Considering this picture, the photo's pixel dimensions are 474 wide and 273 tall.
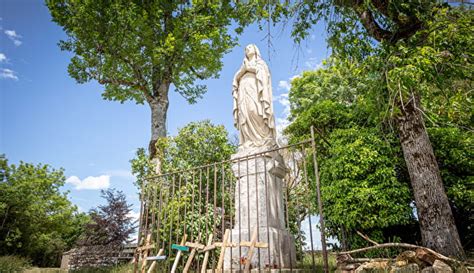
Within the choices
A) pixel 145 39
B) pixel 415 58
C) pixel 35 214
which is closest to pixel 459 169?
pixel 415 58

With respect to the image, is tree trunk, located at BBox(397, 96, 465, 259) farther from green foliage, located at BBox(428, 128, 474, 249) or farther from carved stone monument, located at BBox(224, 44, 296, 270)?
carved stone monument, located at BBox(224, 44, 296, 270)

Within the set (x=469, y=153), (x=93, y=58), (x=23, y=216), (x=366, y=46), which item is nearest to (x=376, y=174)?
(x=469, y=153)

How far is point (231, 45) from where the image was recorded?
1361cm

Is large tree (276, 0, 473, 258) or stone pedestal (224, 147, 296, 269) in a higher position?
large tree (276, 0, 473, 258)

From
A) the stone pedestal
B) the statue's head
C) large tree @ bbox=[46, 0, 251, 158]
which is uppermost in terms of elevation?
large tree @ bbox=[46, 0, 251, 158]

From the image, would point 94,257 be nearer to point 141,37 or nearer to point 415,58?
point 141,37

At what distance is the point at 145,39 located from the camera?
37.1 feet

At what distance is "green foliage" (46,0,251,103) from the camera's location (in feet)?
36.2

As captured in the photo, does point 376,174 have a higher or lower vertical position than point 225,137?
lower

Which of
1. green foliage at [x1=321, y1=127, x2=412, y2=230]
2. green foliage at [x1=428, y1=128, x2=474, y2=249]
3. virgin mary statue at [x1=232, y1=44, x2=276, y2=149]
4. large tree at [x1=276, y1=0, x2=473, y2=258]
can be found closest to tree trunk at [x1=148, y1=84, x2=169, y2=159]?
virgin mary statue at [x1=232, y1=44, x2=276, y2=149]

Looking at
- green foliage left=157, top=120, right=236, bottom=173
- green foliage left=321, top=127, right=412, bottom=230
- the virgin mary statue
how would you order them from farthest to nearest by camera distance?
green foliage left=157, top=120, right=236, bottom=173, green foliage left=321, top=127, right=412, bottom=230, the virgin mary statue

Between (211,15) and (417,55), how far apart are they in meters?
9.83

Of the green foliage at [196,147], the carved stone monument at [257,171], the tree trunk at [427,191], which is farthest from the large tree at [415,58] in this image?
the green foliage at [196,147]

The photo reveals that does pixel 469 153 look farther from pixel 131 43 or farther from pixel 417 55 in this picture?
pixel 131 43
